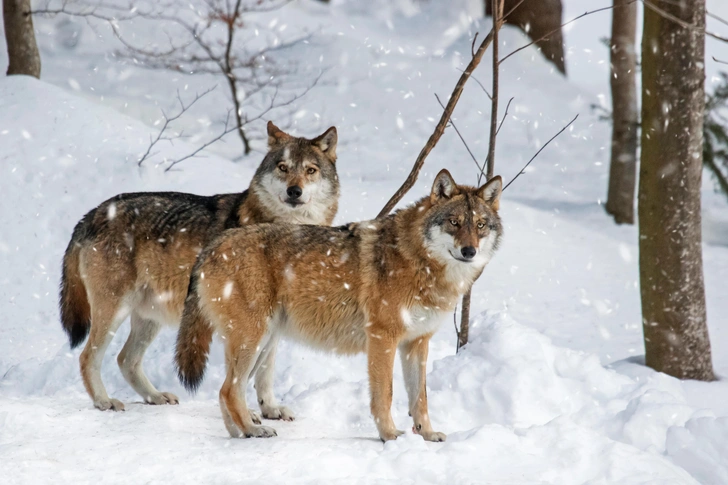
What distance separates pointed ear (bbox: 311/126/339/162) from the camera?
22.3ft

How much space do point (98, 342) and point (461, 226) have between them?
10.2ft

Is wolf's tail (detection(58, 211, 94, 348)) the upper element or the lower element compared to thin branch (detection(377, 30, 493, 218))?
lower

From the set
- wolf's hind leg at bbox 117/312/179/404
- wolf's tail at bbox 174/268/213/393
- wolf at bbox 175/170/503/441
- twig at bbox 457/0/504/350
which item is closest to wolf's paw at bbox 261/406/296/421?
wolf at bbox 175/170/503/441

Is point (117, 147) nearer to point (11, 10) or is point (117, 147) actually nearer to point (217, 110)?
point (11, 10)

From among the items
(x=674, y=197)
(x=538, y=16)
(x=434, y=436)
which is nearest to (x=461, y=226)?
(x=434, y=436)

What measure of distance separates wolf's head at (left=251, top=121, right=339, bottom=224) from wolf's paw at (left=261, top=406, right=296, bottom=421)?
5.20ft

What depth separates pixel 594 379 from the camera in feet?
20.6

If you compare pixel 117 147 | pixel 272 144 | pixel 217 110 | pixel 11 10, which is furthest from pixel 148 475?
pixel 217 110

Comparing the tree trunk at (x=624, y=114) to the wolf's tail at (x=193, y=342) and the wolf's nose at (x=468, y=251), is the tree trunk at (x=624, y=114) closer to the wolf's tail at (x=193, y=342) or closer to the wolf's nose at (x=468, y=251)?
the wolf's nose at (x=468, y=251)

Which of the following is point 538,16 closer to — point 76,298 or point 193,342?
point 76,298

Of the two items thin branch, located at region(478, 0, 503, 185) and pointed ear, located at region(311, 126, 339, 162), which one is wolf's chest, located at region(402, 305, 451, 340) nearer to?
thin branch, located at region(478, 0, 503, 185)

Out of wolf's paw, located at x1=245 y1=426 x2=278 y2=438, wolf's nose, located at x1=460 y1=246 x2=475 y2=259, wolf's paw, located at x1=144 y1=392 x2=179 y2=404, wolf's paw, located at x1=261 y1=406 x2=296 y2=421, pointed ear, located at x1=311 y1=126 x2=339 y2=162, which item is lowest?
wolf's paw, located at x1=144 y1=392 x2=179 y2=404

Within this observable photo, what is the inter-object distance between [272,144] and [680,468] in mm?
4148

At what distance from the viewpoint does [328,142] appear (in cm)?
688
